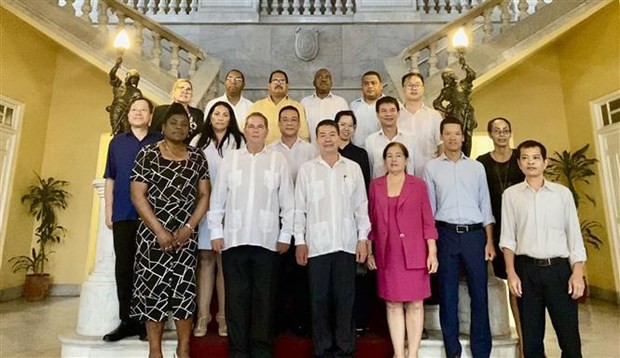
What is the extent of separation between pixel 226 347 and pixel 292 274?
0.67 metres

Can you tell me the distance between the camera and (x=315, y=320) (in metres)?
2.55

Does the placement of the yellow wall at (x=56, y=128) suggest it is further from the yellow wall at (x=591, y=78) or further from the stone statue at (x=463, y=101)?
the yellow wall at (x=591, y=78)

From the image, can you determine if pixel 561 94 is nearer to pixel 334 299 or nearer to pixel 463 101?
pixel 463 101

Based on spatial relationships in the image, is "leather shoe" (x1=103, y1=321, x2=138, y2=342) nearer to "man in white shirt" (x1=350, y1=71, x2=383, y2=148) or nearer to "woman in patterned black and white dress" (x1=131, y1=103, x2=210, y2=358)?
"woman in patterned black and white dress" (x1=131, y1=103, x2=210, y2=358)

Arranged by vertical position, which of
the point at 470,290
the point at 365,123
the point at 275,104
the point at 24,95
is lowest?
the point at 470,290

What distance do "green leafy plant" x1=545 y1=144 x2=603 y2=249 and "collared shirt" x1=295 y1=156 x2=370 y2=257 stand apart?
440cm

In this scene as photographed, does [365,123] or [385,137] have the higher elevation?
[365,123]

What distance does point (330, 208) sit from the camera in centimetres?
260

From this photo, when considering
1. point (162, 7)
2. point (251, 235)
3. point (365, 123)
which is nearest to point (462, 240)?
point (251, 235)

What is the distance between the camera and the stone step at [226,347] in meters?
2.70

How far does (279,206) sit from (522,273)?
1517mm

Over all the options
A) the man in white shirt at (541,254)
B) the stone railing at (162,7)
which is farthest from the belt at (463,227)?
the stone railing at (162,7)

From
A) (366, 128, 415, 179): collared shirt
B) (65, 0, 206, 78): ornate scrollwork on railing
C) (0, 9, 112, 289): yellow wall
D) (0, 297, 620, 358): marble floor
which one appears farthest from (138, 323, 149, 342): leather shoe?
(0, 9, 112, 289): yellow wall

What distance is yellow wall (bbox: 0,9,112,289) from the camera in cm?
570
